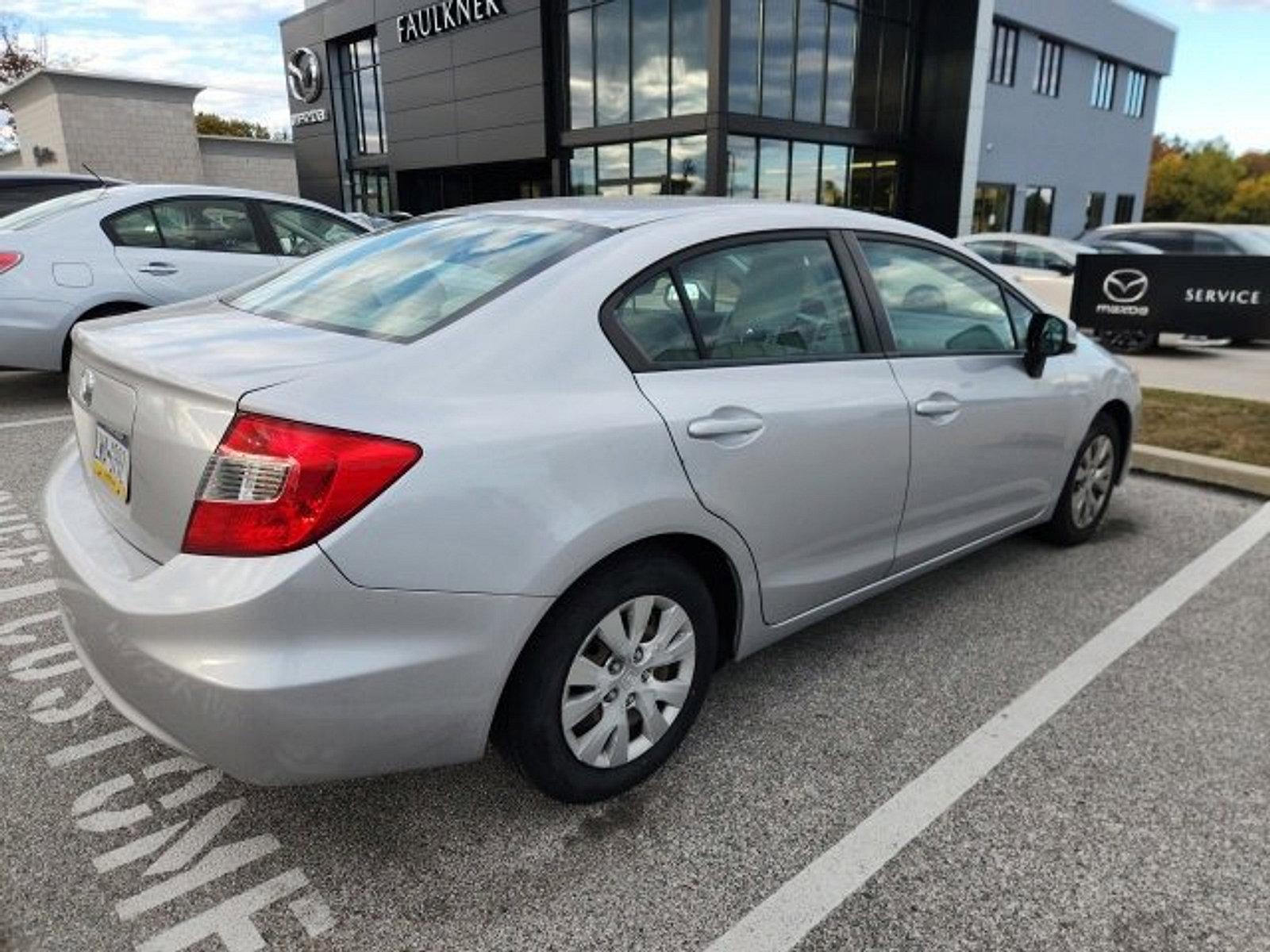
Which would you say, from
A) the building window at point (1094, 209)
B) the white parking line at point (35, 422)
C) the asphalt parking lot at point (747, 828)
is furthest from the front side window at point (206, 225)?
the building window at point (1094, 209)

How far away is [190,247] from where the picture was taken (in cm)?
673

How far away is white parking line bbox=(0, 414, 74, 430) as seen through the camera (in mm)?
5992

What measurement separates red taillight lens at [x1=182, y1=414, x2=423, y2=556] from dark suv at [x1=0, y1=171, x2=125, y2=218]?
7473mm

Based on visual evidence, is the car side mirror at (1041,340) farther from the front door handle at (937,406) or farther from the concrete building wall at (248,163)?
the concrete building wall at (248,163)

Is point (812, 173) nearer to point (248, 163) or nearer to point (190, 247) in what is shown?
point (190, 247)

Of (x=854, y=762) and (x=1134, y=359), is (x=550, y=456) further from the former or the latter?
(x=1134, y=359)

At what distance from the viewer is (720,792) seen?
2438 millimetres

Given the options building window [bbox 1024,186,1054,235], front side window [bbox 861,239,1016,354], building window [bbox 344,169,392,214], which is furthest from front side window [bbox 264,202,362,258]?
building window [bbox 1024,186,1054,235]

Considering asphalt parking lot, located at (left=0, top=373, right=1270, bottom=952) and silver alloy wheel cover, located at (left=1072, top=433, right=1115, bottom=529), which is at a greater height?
silver alloy wheel cover, located at (left=1072, top=433, right=1115, bottom=529)

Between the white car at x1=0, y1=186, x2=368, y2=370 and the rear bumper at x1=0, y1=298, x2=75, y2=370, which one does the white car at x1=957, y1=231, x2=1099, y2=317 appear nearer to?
the white car at x1=0, y1=186, x2=368, y2=370

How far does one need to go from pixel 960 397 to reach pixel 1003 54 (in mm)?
27528

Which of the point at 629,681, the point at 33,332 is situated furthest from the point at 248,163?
the point at 629,681

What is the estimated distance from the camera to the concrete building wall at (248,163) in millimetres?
29953

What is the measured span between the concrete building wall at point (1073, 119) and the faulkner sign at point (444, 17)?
548 inches
